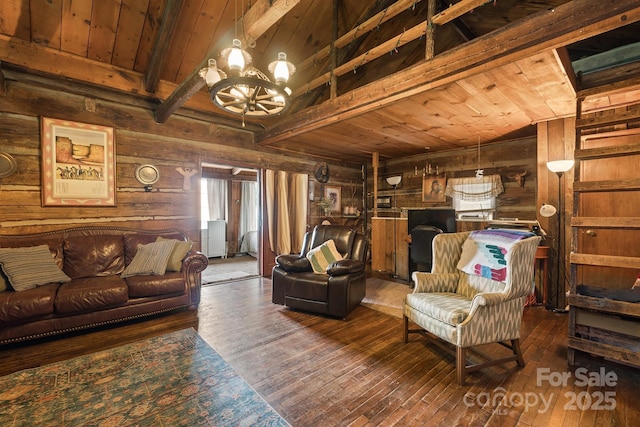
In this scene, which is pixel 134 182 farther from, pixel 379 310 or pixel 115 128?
pixel 379 310

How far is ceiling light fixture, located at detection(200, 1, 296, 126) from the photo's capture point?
182 cm

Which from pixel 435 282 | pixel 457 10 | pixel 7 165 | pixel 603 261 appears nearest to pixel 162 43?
pixel 7 165

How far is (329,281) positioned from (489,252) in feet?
5.22

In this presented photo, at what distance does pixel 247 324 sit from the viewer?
296cm

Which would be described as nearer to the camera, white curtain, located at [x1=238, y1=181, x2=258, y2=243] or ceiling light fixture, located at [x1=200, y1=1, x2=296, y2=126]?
ceiling light fixture, located at [x1=200, y1=1, x2=296, y2=126]

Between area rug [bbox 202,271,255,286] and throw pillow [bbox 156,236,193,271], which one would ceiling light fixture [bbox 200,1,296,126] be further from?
area rug [bbox 202,271,255,286]

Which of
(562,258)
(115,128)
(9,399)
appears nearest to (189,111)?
(115,128)

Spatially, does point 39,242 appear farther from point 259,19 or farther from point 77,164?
point 259,19

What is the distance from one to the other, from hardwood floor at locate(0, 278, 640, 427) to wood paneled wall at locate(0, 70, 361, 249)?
59.9 inches

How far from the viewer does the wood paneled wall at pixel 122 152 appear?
310cm

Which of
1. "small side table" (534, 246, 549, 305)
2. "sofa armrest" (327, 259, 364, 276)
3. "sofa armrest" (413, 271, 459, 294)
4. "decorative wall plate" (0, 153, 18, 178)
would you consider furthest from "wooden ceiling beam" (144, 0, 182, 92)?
"small side table" (534, 246, 549, 305)

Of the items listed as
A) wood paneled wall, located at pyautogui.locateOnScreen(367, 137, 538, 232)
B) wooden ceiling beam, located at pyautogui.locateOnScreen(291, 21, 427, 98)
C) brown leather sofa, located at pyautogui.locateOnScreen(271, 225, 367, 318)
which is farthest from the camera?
wood paneled wall, located at pyautogui.locateOnScreen(367, 137, 538, 232)

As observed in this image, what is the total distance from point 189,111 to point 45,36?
63.7 inches

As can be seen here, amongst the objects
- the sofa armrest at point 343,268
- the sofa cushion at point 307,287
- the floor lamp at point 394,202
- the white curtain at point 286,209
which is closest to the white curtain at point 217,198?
the white curtain at point 286,209
